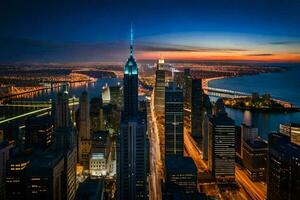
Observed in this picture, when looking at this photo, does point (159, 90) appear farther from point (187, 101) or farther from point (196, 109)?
point (196, 109)

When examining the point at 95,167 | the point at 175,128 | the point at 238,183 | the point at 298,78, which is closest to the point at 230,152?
the point at 238,183

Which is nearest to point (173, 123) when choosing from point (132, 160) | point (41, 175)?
point (132, 160)

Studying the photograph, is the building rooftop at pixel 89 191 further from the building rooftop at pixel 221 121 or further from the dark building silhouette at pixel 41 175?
the building rooftop at pixel 221 121

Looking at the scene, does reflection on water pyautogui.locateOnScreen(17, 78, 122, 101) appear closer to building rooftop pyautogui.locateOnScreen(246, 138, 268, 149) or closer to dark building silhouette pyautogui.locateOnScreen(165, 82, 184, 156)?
dark building silhouette pyautogui.locateOnScreen(165, 82, 184, 156)

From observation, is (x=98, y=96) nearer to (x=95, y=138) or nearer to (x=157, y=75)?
(x=157, y=75)

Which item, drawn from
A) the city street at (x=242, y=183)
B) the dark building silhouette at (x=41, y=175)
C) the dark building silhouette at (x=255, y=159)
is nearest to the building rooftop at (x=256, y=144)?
the dark building silhouette at (x=255, y=159)

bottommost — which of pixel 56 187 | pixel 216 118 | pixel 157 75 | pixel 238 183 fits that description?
pixel 238 183
